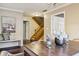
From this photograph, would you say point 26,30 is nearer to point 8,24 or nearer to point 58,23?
point 8,24

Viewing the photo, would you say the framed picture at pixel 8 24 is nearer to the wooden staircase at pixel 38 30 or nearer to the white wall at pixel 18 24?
the white wall at pixel 18 24

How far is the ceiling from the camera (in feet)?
4.09

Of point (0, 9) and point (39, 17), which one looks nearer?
point (0, 9)

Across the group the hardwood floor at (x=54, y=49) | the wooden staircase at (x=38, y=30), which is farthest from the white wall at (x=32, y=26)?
the hardwood floor at (x=54, y=49)

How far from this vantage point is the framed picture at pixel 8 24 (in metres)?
1.25

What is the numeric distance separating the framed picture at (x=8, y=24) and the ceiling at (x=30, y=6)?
15 cm

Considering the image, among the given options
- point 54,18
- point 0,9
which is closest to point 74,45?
point 54,18

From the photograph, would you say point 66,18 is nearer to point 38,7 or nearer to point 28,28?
point 38,7

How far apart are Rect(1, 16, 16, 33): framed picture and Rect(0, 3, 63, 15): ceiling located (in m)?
0.15

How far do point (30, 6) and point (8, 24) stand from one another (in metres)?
0.39

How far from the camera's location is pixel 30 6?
127 cm

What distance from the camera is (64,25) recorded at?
1.28 meters

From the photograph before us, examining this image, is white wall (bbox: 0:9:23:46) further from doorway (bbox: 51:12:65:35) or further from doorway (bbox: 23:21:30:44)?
doorway (bbox: 51:12:65:35)

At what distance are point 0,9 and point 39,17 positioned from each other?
536mm
